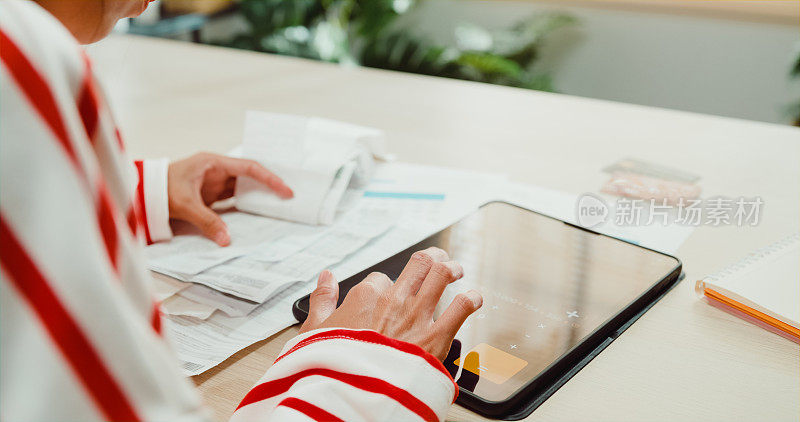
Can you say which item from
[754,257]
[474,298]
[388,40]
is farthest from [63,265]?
[388,40]

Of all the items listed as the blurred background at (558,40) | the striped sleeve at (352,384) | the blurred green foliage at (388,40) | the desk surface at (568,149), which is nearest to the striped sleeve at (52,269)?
the striped sleeve at (352,384)

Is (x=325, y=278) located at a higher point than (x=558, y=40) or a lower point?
lower

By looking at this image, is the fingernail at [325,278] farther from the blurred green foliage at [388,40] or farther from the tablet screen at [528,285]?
the blurred green foliage at [388,40]

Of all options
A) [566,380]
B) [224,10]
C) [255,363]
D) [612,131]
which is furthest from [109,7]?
[224,10]

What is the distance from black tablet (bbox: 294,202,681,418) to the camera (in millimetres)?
592

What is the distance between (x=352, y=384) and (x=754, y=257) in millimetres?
526

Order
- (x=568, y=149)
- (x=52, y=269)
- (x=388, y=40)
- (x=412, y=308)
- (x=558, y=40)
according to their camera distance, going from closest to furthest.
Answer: (x=52, y=269) < (x=412, y=308) < (x=568, y=149) < (x=558, y=40) < (x=388, y=40)

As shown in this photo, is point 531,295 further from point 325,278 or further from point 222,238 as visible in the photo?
point 222,238

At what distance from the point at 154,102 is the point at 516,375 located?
1.05m

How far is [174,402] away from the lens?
302mm

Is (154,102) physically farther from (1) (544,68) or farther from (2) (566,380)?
(1) (544,68)

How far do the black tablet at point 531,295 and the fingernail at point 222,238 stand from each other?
188 mm

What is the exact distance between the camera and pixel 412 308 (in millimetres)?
584

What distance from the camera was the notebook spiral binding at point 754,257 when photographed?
29.0 inches
